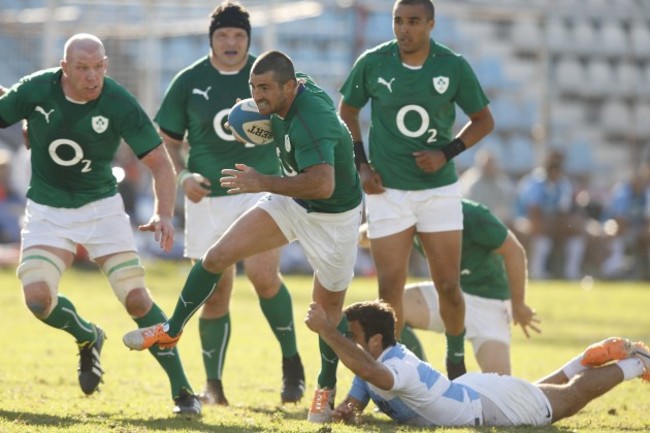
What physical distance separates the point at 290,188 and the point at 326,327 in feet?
3.02

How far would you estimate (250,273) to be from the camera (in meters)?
10.1

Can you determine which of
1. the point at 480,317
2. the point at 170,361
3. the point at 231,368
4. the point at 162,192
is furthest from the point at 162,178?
the point at 231,368

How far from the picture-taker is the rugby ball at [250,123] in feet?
27.0

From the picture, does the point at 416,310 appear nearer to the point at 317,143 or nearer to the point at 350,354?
the point at 350,354

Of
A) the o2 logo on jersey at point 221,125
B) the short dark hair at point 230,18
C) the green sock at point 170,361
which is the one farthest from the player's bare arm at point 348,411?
the short dark hair at point 230,18

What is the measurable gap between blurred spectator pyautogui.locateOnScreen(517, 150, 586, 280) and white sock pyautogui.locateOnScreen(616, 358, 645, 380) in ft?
49.1

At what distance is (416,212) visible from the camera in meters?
9.61

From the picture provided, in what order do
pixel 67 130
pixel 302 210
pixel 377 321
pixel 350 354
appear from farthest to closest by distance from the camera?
1. pixel 67 130
2. pixel 302 210
3. pixel 377 321
4. pixel 350 354

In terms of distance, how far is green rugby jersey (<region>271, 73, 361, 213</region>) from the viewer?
789cm

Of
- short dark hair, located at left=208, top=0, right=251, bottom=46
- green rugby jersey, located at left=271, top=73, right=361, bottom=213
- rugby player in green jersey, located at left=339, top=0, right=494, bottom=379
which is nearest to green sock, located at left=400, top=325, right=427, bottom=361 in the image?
rugby player in green jersey, located at left=339, top=0, right=494, bottom=379

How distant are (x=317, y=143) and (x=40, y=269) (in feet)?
7.76

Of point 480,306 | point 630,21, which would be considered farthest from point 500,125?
point 480,306

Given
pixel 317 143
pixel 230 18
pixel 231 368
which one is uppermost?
pixel 230 18

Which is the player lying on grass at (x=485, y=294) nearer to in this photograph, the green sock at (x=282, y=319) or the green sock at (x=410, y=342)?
the green sock at (x=410, y=342)
